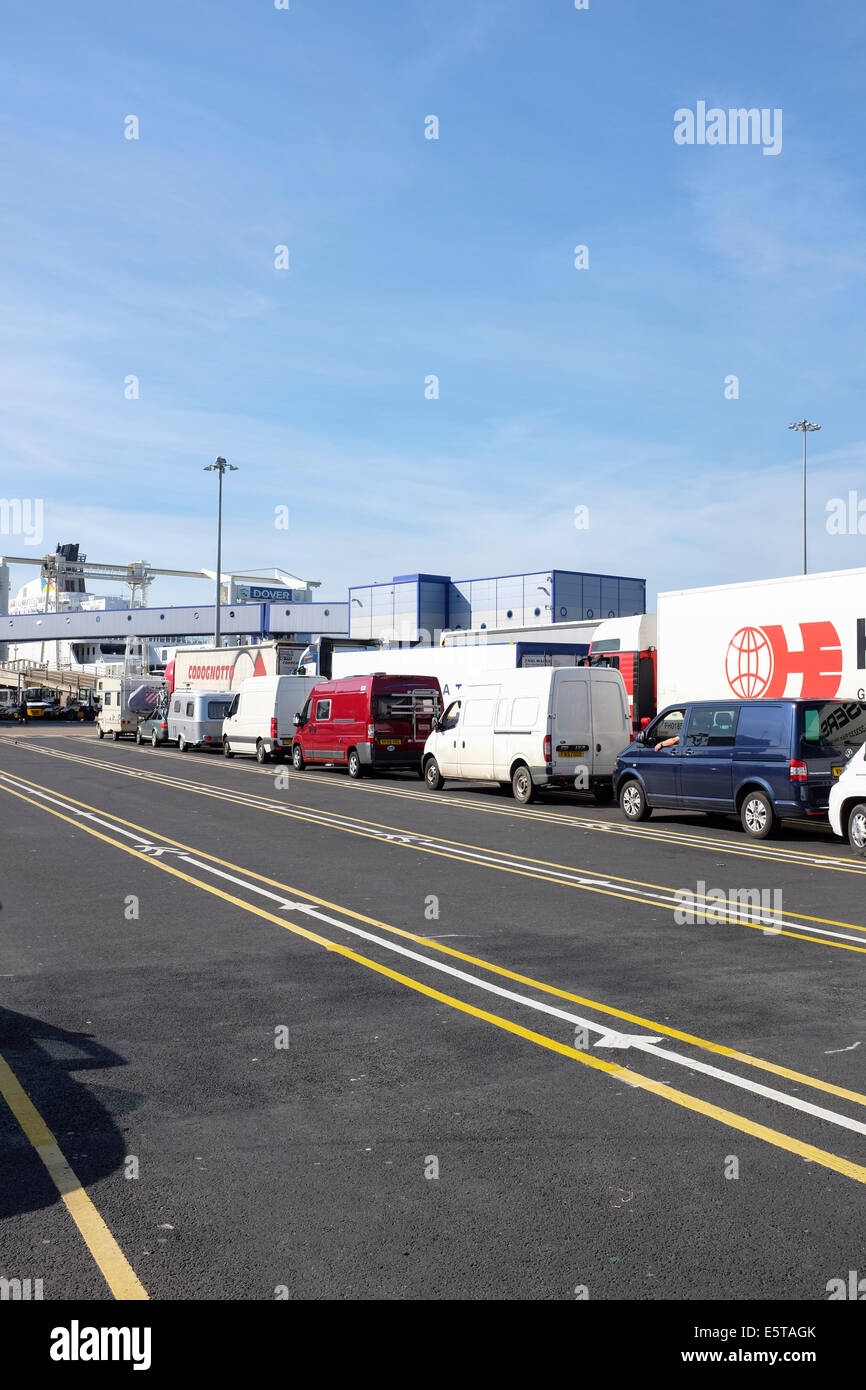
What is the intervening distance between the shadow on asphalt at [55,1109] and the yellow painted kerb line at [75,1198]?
0.03 m

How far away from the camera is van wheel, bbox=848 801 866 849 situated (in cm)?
1461

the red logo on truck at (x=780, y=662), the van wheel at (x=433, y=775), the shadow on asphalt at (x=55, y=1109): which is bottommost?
the shadow on asphalt at (x=55, y=1109)

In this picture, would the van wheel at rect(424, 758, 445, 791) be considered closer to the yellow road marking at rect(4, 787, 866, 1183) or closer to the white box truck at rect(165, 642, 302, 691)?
the yellow road marking at rect(4, 787, 866, 1183)

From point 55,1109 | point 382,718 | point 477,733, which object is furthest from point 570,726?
point 55,1109

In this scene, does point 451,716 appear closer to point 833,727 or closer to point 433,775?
point 433,775

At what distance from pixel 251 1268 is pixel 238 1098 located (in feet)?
5.83

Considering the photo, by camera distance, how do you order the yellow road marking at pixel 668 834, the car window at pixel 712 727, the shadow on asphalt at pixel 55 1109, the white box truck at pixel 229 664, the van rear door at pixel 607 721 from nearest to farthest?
the shadow on asphalt at pixel 55 1109 < the yellow road marking at pixel 668 834 < the car window at pixel 712 727 < the van rear door at pixel 607 721 < the white box truck at pixel 229 664

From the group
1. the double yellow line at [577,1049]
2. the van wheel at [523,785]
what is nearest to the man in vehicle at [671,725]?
the van wheel at [523,785]

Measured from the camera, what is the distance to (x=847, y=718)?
1661 cm

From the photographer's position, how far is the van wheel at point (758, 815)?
16.5m

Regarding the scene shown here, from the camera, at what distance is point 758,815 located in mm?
16703

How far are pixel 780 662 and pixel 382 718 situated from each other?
10426 millimetres

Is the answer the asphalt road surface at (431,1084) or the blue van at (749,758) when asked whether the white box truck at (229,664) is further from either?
the asphalt road surface at (431,1084)
